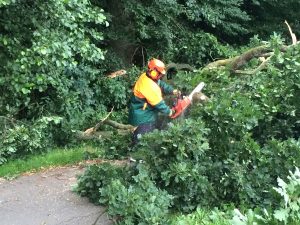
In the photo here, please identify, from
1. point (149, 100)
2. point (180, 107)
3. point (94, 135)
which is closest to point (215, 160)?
point (180, 107)

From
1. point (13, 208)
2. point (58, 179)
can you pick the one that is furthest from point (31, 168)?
point (13, 208)

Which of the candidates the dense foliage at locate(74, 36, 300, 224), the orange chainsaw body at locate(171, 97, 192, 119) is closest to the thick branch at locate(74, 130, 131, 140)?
the orange chainsaw body at locate(171, 97, 192, 119)

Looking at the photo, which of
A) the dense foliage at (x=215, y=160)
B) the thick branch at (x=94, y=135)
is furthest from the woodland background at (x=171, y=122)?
the thick branch at (x=94, y=135)

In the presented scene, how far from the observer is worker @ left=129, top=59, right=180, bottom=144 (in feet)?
24.1

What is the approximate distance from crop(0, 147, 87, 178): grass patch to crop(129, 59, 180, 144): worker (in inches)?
68.9

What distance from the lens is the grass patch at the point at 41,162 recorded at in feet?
27.4

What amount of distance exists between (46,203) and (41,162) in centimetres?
215

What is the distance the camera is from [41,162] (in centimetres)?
875

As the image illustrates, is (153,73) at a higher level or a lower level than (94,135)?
higher

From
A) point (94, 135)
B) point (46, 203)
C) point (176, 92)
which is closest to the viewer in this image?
point (46, 203)

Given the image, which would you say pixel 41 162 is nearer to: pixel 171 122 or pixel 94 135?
pixel 94 135

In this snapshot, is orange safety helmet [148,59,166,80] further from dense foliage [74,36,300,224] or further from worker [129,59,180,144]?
dense foliage [74,36,300,224]

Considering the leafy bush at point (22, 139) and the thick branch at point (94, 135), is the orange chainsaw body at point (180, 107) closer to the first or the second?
the thick branch at point (94, 135)

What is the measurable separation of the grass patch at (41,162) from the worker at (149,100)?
1.75 metres
